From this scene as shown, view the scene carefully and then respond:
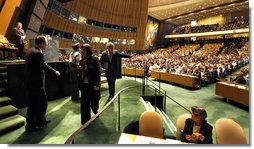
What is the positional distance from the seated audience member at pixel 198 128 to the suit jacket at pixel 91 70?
4.60 feet

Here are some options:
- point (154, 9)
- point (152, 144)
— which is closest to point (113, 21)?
point (154, 9)

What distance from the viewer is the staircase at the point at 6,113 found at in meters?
2.53

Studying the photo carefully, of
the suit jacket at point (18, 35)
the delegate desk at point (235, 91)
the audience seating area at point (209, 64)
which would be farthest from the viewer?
the audience seating area at point (209, 64)

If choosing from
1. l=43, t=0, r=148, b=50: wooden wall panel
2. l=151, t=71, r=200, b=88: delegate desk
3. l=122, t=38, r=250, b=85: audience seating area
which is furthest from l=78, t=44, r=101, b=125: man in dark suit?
l=43, t=0, r=148, b=50: wooden wall panel

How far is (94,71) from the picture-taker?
9.17 ft

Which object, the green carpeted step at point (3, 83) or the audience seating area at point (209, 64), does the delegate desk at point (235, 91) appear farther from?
the green carpeted step at point (3, 83)

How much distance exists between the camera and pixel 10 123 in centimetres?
258

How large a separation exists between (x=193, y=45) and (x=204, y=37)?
3155mm

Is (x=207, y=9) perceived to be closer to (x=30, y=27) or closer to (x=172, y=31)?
(x=172, y=31)

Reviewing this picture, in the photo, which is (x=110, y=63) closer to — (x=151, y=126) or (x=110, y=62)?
(x=110, y=62)

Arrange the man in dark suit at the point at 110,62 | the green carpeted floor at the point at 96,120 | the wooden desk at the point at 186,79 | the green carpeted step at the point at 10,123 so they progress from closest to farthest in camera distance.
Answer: the green carpeted floor at the point at 96,120, the green carpeted step at the point at 10,123, the man in dark suit at the point at 110,62, the wooden desk at the point at 186,79

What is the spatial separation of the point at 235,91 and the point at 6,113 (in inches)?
228

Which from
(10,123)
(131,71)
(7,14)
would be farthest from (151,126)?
(131,71)

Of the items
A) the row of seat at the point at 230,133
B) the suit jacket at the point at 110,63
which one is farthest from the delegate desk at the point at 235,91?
the suit jacket at the point at 110,63
